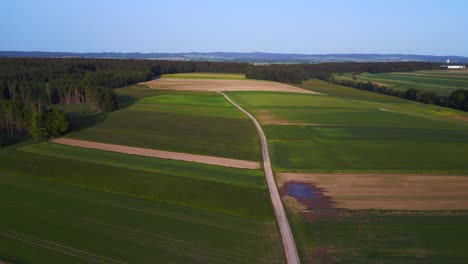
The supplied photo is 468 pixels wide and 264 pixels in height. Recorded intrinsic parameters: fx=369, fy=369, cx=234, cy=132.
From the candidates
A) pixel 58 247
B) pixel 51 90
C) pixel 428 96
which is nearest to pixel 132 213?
pixel 58 247

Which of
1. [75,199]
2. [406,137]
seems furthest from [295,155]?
[75,199]

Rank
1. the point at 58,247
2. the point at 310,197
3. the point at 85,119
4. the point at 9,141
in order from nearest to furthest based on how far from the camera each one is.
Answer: the point at 58,247 → the point at 310,197 → the point at 9,141 → the point at 85,119

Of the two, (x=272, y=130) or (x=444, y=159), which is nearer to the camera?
(x=444, y=159)

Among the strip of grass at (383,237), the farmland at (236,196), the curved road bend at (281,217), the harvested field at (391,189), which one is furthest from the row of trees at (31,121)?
the strip of grass at (383,237)

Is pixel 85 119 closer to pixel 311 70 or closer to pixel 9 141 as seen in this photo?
pixel 9 141

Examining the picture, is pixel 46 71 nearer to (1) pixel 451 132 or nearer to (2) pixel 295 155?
(2) pixel 295 155
